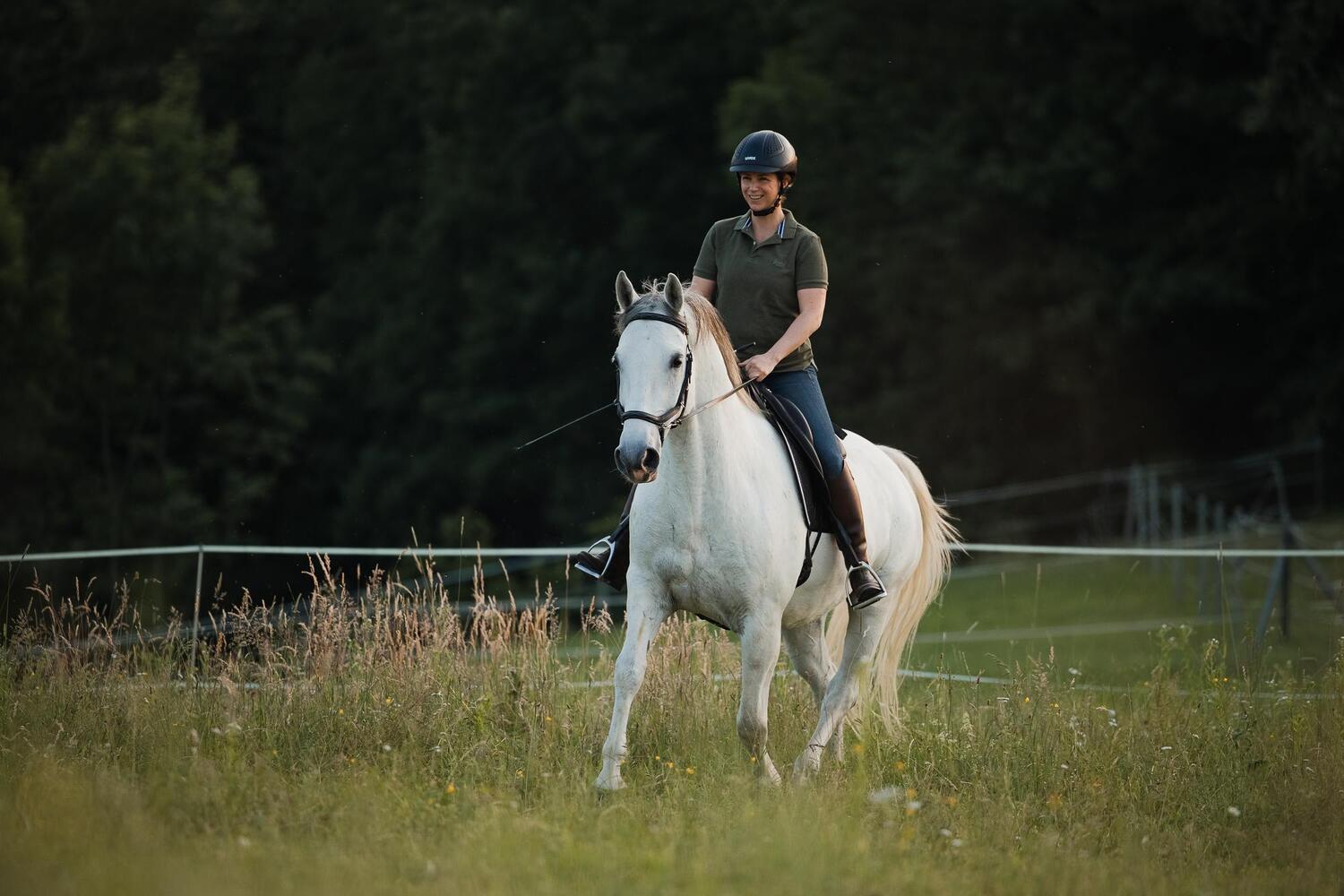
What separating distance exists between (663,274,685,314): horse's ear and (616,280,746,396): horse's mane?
2cm

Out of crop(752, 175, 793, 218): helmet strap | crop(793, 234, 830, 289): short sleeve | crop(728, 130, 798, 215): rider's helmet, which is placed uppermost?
crop(728, 130, 798, 215): rider's helmet

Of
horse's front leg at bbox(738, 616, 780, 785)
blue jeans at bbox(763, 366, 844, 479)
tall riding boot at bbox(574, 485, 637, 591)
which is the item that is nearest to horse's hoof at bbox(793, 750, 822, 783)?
horse's front leg at bbox(738, 616, 780, 785)

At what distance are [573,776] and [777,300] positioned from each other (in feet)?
8.44

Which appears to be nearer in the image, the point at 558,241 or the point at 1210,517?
the point at 1210,517

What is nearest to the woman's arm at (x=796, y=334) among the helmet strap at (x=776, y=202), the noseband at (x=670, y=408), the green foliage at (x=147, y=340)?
the helmet strap at (x=776, y=202)

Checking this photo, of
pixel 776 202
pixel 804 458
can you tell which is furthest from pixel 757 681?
pixel 776 202

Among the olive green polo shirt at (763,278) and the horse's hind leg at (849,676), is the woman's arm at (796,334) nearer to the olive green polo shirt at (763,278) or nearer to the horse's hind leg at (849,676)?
the olive green polo shirt at (763,278)

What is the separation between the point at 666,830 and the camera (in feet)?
20.9

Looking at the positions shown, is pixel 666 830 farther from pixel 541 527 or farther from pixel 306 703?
pixel 541 527

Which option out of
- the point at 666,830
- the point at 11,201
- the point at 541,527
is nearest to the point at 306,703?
the point at 666,830

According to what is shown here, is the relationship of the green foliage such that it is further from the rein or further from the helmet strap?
the rein

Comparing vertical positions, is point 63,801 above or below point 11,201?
below

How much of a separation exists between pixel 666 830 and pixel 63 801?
245cm

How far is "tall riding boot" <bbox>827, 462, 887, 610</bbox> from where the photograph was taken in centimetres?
785
